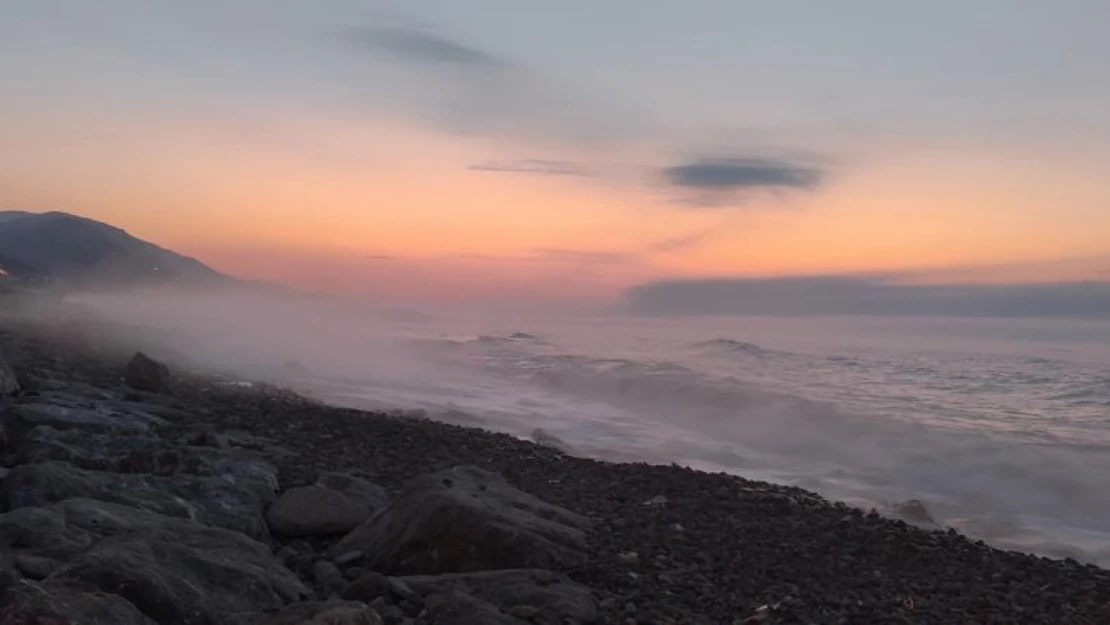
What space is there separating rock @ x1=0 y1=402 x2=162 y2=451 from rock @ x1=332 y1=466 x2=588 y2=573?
2.97 meters

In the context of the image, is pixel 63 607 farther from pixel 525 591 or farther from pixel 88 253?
pixel 88 253

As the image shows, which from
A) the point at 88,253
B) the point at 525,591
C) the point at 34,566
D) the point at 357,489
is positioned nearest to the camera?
the point at 34,566

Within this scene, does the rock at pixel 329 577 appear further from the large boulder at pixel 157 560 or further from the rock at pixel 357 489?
the rock at pixel 357 489

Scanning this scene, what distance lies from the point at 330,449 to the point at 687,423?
46.2 ft

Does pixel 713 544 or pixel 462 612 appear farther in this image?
pixel 713 544

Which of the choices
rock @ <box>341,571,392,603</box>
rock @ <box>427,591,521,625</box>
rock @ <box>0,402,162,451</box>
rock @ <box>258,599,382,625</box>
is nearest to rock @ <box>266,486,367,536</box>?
rock @ <box>341,571,392,603</box>

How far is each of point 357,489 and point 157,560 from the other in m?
3.88

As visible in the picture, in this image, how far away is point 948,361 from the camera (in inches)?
1676

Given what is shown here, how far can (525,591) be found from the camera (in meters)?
6.11

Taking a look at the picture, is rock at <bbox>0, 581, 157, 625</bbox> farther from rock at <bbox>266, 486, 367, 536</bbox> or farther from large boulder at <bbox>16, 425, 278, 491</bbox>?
large boulder at <bbox>16, 425, 278, 491</bbox>

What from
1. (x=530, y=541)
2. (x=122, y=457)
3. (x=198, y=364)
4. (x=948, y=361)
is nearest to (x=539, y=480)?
(x=530, y=541)

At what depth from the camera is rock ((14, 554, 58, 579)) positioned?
15.3ft

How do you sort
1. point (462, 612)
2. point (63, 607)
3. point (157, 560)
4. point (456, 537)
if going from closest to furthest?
Answer: point (63, 607) → point (157, 560) → point (462, 612) → point (456, 537)

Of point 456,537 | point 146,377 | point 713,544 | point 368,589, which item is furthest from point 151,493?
point 146,377
